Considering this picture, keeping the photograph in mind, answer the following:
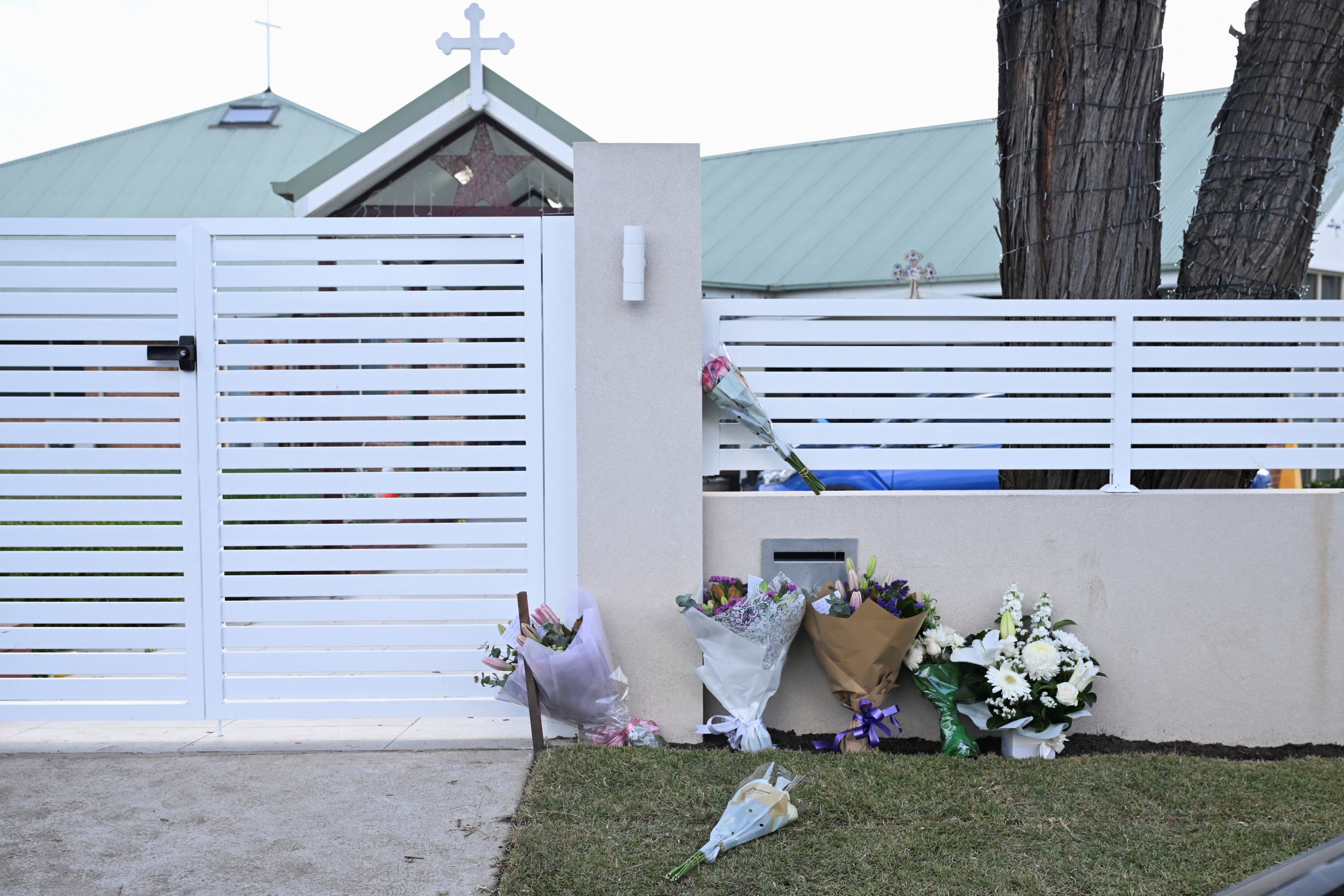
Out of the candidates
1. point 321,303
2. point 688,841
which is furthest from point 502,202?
point 688,841

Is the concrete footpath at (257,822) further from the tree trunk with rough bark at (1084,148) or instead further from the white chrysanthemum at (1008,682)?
the tree trunk with rough bark at (1084,148)

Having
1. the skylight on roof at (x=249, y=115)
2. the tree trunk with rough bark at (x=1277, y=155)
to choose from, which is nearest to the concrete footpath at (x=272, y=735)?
the tree trunk with rough bark at (x=1277, y=155)

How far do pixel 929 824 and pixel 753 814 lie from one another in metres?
0.59

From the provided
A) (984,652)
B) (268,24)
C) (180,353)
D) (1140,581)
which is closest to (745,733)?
(984,652)

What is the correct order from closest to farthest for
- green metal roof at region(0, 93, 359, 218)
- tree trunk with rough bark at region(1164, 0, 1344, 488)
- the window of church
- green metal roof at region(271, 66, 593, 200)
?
tree trunk with rough bark at region(1164, 0, 1344, 488) → green metal roof at region(271, 66, 593, 200) → the window of church → green metal roof at region(0, 93, 359, 218)

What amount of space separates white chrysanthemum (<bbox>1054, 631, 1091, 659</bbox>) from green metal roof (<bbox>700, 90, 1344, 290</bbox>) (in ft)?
26.3

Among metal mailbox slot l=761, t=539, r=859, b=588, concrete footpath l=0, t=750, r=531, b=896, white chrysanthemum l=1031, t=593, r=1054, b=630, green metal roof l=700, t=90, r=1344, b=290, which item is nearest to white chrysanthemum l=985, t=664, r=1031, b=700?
white chrysanthemum l=1031, t=593, r=1054, b=630

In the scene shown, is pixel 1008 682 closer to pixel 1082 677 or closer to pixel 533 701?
pixel 1082 677

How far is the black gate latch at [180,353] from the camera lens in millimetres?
4070

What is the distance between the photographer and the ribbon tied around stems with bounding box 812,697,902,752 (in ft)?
12.9

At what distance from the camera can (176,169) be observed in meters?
13.3

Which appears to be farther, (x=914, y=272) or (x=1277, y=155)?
(x=914, y=272)

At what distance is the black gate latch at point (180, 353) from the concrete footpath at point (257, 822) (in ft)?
5.01

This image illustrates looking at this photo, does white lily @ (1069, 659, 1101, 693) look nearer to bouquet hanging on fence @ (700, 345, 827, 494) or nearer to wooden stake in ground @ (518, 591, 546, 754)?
bouquet hanging on fence @ (700, 345, 827, 494)
